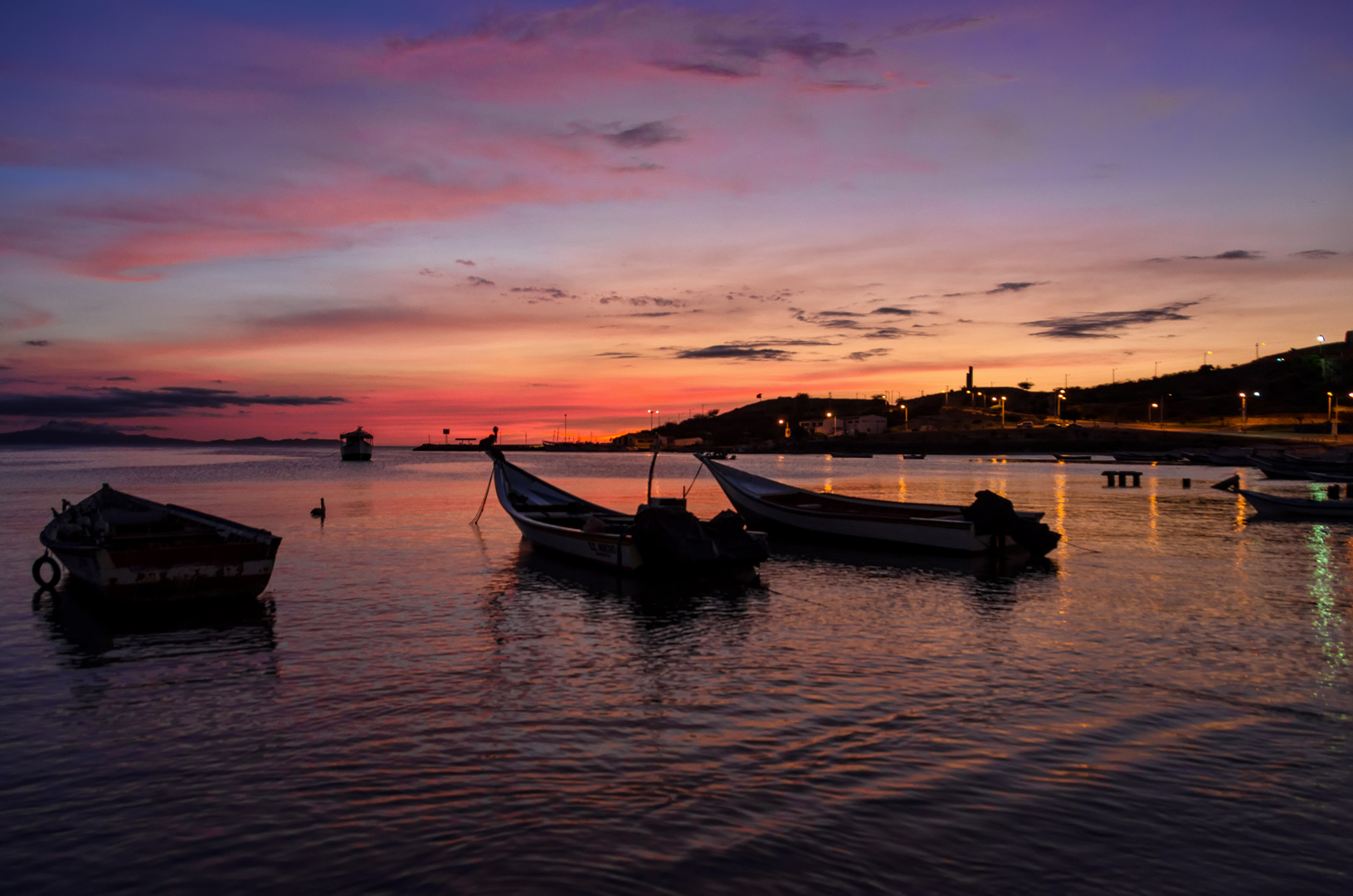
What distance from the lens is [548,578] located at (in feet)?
73.7

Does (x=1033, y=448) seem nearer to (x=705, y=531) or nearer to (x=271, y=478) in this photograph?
(x=271, y=478)

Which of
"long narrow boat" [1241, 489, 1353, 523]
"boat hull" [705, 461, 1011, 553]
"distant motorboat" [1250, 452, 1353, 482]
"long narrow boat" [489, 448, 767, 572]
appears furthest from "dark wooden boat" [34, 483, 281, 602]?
"distant motorboat" [1250, 452, 1353, 482]

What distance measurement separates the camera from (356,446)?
160375mm

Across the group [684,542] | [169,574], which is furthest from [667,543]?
[169,574]

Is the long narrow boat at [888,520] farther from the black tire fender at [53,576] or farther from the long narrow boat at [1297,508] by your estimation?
the long narrow boat at [1297,508]

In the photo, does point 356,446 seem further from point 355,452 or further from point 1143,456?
point 1143,456

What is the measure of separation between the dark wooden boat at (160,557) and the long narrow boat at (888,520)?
50.1 ft

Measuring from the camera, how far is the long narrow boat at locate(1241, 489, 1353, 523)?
35.5m

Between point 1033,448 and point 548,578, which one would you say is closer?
point 548,578

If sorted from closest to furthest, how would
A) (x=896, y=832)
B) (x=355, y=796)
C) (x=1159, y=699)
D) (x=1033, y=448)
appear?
1. (x=896, y=832)
2. (x=355, y=796)
3. (x=1159, y=699)
4. (x=1033, y=448)

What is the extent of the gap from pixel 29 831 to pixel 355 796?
107 inches

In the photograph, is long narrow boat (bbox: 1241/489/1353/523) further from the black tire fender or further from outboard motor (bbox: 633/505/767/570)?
the black tire fender

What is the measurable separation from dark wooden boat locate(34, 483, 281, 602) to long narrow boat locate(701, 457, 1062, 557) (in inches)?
601

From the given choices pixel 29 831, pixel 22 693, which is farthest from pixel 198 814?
pixel 22 693
